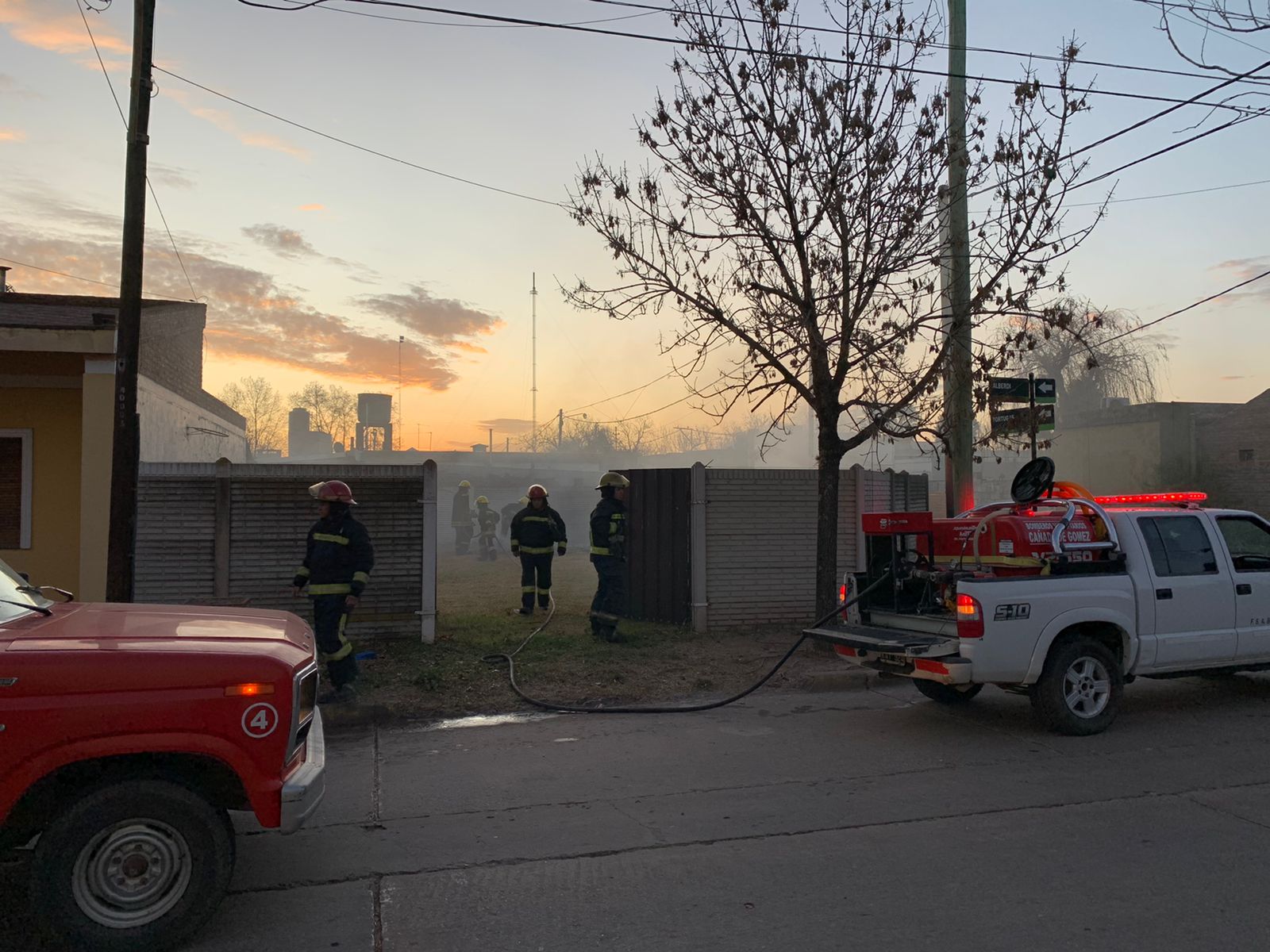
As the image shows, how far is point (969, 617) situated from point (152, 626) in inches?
214

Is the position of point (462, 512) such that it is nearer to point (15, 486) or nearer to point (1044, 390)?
point (15, 486)

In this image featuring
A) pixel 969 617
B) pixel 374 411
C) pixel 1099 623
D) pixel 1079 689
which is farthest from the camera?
pixel 374 411

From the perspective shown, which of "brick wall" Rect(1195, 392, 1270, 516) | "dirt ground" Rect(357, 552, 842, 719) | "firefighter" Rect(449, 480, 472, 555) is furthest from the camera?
"brick wall" Rect(1195, 392, 1270, 516)

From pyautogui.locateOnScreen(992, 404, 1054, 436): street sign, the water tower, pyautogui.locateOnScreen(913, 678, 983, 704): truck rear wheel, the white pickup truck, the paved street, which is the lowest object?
the paved street

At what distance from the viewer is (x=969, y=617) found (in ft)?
22.4

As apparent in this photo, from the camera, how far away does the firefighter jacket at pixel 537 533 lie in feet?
41.1

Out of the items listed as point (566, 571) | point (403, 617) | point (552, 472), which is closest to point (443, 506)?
point (552, 472)

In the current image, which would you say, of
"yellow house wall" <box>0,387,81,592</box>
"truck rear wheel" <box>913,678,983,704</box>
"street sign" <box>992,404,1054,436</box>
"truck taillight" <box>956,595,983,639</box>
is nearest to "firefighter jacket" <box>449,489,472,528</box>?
"yellow house wall" <box>0,387,81,592</box>

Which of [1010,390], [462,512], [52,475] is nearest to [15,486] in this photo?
[52,475]

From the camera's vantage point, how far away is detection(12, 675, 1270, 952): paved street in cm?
400

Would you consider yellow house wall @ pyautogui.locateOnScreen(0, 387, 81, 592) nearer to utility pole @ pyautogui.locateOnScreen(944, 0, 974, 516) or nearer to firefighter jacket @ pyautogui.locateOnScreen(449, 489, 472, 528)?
utility pole @ pyautogui.locateOnScreen(944, 0, 974, 516)

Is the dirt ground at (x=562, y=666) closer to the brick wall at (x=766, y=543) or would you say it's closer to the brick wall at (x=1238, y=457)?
the brick wall at (x=766, y=543)

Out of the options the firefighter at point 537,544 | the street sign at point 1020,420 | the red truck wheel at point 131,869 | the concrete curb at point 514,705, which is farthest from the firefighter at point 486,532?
the red truck wheel at point 131,869

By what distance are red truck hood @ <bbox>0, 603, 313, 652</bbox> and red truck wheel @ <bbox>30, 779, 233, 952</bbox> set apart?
638 millimetres
